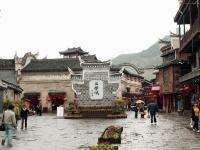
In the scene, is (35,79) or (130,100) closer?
(35,79)

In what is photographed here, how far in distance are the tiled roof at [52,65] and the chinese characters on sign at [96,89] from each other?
2522cm

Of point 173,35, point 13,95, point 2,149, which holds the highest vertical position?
point 173,35

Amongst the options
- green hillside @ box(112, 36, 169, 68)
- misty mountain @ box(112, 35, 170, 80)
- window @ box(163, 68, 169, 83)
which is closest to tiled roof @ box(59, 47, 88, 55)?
window @ box(163, 68, 169, 83)

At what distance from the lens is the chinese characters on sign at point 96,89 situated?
4784cm

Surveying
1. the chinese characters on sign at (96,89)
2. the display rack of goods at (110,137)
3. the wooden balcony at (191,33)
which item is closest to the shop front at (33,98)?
the chinese characters on sign at (96,89)

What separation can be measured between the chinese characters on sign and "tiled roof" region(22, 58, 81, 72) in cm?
2522

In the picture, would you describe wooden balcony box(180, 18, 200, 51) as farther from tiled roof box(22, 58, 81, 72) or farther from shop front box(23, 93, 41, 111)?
shop front box(23, 93, 41, 111)

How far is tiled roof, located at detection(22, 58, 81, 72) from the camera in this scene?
73250mm

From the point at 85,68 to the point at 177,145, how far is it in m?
32.9

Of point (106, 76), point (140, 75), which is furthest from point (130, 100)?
point (106, 76)

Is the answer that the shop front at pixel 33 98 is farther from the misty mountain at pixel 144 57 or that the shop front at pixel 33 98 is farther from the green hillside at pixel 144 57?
the green hillside at pixel 144 57

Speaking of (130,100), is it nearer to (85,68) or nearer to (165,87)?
(165,87)

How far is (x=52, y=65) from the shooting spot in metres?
74.0

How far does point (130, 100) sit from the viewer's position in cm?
8862
